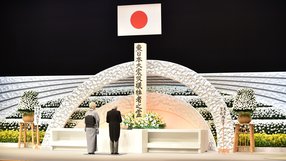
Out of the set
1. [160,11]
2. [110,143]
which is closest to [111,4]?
[160,11]

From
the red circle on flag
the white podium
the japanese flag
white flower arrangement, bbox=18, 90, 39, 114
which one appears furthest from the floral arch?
the red circle on flag

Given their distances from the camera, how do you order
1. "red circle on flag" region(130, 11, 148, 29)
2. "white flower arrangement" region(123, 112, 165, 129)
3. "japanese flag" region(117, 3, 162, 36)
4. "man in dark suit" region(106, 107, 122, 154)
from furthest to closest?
"red circle on flag" region(130, 11, 148, 29) → "japanese flag" region(117, 3, 162, 36) → "white flower arrangement" region(123, 112, 165, 129) → "man in dark suit" region(106, 107, 122, 154)

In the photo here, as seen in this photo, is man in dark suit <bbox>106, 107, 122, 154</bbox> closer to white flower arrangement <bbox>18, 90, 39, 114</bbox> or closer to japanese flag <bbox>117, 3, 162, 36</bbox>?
japanese flag <bbox>117, 3, 162, 36</bbox>

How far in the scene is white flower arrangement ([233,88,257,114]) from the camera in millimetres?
12203

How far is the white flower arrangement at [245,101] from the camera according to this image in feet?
40.0

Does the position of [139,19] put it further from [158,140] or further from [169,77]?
[158,140]

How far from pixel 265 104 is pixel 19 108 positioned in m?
6.07

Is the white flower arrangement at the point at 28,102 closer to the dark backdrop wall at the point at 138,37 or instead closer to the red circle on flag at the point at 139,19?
the dark backdrop wall at the point at 138,37

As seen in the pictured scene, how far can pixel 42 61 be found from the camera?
14.0m

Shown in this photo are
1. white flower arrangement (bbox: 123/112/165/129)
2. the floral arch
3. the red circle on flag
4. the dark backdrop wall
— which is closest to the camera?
white flower arrangement (bbox: 123/112/165/129)

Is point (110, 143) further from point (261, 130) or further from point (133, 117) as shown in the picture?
point (261, 130)

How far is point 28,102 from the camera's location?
13.5 meters

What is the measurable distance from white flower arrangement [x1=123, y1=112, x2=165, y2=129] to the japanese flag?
2096mm

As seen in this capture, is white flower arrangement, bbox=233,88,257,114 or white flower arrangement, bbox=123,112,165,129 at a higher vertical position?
white flower arrangement, bbox=233,88,257,114
